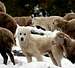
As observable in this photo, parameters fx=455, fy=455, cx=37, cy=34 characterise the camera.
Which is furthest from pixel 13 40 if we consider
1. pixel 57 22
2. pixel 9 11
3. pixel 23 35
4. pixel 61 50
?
pixel 9 11

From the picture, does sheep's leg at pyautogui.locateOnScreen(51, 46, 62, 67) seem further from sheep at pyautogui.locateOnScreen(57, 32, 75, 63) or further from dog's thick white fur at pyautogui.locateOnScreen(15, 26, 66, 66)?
sheep at pyautogui.locateOnScreen(57, 32, 75, 63)

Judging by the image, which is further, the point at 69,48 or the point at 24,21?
the point at 24,21

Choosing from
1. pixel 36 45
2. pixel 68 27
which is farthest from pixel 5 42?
pixel 68 27

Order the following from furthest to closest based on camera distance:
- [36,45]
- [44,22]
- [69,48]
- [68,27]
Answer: [44,22]
[68,27]
[69,48]
[36,45]

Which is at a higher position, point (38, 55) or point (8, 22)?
point (8, 22)

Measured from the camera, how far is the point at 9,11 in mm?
34188

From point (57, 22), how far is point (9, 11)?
13943 millimetres

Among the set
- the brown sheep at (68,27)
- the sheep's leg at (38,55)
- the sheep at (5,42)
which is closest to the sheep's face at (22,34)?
the sheep at (5,42)

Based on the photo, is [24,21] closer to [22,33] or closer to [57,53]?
[57,53]

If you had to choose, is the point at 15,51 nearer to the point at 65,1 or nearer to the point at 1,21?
the point at 1,21

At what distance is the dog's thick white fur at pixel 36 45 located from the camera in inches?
535

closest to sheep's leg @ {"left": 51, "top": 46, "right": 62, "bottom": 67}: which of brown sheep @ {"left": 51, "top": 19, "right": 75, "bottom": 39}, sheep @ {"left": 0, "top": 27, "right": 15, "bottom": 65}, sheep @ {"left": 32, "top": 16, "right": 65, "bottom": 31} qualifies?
sheep @ {"left": 0, "top": 27, "right": 15, "bottom": 65}

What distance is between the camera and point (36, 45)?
13875 mm

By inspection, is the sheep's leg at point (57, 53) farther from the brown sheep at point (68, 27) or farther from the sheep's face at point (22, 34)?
the brown sheep at point (68, 27)
